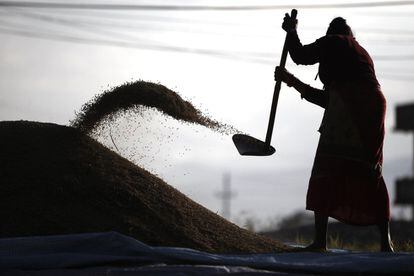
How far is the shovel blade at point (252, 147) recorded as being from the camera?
5148mm

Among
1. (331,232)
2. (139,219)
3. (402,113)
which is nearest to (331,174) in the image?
(139,219)

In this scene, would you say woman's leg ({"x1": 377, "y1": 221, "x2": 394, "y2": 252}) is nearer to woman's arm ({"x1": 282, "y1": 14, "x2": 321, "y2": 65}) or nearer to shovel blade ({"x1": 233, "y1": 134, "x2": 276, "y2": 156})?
shovel blade ({"x1": 233, "y1": 134, "x2": 276, "y2": 156})

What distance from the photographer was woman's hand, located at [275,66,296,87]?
5.10 metres

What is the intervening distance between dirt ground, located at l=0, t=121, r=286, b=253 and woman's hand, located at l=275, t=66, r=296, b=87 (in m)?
1.05

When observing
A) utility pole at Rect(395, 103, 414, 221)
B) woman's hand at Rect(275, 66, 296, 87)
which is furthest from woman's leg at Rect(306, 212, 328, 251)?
utility pole at Rect(395, 103, 414, 221)

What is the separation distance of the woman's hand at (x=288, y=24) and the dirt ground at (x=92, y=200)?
1.36 meters

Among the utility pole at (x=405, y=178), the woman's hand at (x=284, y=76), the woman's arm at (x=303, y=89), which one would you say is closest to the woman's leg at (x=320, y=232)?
the woman's arm at (x=303, y=89)

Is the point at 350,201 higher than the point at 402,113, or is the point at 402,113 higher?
the point at 402,113

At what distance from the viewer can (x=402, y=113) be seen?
2483 cm

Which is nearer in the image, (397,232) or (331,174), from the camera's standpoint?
(331,174)

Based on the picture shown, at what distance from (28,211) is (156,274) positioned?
1.58 meters

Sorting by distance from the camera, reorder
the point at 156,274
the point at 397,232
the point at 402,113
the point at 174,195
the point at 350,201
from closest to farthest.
A: the point at 156,274, the point at 350,201, the point at 174,195, the point at 397,232, the point at 402,113

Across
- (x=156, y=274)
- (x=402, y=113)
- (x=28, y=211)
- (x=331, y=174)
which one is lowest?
(x=156, y=274)

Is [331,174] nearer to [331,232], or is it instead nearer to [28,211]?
[28,211]
